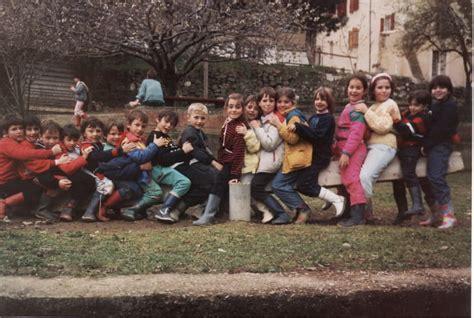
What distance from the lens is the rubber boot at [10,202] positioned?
359 centimetres

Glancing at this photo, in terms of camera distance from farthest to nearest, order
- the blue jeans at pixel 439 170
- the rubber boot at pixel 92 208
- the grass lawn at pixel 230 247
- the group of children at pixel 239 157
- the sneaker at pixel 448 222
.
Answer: the rubber boot at pixel 92 208 < the group of children at pixel 239 157 < the blue jeans at pixel 439 170 < the sneaker at pixel 448 222 < the grass lawn at pixel 230 247

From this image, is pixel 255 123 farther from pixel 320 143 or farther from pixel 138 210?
pixel 138 210

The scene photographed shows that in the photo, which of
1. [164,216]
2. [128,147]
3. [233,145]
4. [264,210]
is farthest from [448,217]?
[128,147]

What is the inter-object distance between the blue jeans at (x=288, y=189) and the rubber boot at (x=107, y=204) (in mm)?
1067

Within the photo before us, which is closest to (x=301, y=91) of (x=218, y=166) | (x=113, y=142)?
(x=218, y=166)

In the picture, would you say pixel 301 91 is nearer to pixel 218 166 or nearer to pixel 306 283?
pixel 218 166

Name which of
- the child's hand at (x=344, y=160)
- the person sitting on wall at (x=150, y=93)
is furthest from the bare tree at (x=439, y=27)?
the person sitting on wall at (x=150, y=93)

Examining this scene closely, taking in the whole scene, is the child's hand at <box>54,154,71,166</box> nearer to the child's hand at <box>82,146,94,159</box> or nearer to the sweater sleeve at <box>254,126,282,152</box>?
the child's hand at <box>82,146,94,159</box>

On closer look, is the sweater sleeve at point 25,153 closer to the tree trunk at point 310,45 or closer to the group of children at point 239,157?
the group of children at point 239,157

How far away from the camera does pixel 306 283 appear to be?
2.78 meters

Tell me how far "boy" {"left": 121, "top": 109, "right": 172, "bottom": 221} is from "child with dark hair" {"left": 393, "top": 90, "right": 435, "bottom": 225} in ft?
5.30

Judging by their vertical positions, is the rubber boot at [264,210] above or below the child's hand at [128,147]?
below

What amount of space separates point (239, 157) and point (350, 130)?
0.77 m

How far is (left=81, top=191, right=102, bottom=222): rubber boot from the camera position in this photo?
12.4ft
